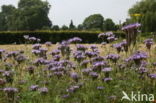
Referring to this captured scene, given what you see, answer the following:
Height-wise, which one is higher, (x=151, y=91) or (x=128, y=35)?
(x=128, y=35)

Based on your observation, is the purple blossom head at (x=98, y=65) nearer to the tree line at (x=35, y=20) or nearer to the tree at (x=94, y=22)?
the tree line at (x=35, y=20)

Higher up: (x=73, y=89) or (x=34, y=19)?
(x=73, y=89)

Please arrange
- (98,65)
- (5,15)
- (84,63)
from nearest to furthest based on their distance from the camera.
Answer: (98,65) → (84,63) → (5,15)

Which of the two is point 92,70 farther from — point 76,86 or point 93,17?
point 93,17

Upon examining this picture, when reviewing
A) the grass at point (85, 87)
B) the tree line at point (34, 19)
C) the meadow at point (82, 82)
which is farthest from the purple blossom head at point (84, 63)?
the tree line at point (34, 19)

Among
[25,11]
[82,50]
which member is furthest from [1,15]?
[82,50]

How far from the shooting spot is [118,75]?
7090 millimetres

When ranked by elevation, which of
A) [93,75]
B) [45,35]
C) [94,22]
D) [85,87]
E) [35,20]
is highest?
[93,75]

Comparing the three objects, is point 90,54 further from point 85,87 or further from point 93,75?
point 93,75

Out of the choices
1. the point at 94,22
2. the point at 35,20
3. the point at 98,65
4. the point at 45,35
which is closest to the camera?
the point at 98,65

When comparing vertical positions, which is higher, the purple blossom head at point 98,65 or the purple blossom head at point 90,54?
the purple blossom head at point 90,54

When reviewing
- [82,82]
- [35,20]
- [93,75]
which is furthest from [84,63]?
[35,20]

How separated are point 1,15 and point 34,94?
119m

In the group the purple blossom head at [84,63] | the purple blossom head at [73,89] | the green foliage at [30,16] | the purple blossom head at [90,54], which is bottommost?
the green foliage at [30,16]
